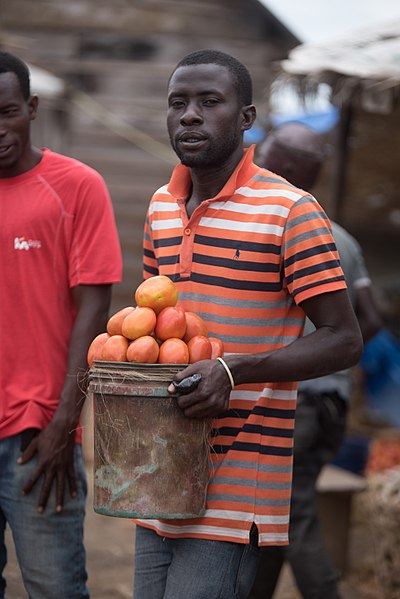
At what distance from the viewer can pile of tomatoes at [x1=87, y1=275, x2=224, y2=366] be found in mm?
2482

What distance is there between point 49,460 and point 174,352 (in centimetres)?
84

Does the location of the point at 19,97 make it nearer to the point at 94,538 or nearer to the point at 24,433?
the point at 24,433

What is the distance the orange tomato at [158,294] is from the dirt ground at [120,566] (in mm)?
2280

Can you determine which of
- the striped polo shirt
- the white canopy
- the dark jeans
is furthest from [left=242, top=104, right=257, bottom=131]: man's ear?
the white canopy

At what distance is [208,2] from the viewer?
9953mm

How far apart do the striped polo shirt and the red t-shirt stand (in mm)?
589

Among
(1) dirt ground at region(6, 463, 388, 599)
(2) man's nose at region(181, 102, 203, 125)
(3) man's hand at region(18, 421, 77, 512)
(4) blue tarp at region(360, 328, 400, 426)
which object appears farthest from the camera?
(4) blue tarp at region(360, 328, 400, 426)

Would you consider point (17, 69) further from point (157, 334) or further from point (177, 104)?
point (157, 334)

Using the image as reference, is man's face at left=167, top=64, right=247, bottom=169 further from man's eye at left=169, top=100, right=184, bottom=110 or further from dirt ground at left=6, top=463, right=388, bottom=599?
dirt ground at left=6, top=463, right=388, bottom=599

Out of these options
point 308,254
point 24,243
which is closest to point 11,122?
point 24,243

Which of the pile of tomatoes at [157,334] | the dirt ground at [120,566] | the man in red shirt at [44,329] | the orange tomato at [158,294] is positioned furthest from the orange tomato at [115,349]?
the dirt ground at [120,566]

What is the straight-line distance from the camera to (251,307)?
2666 millimetres

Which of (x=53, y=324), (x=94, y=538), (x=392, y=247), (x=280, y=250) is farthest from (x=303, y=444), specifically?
(x=392, y=247)

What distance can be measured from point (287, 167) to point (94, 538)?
296cm
